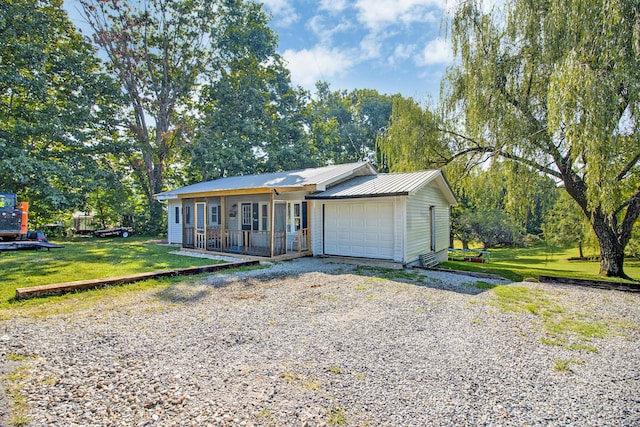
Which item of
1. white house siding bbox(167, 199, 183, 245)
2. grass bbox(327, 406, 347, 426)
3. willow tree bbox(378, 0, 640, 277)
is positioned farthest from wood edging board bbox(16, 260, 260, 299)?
willow tree bbox(378, 0, 640, 277)

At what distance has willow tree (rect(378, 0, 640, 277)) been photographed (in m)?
7.70

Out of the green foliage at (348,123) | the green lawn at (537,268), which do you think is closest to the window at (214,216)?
the green lawn at (537,268)

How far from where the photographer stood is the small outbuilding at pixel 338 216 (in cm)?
1055

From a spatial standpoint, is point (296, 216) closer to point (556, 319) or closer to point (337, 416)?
point (556, 319)

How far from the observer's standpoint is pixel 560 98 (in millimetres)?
8164

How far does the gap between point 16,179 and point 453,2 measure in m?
23.4

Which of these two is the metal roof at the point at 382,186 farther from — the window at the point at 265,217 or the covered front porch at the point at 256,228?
the window at the point at 265,217

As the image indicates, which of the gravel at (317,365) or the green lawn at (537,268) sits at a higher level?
the gravel at (317,365)

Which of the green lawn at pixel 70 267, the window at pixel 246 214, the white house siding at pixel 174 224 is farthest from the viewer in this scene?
the white house siding at pixel 174 224

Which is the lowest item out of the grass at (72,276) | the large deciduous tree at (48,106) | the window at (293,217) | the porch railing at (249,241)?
the grass at (72,276)

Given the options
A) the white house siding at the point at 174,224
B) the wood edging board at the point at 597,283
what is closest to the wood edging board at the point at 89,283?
the white house siding at the point at 174,224

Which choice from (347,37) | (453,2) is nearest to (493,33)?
(453,2)

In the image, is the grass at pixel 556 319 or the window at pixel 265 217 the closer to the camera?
the grass at pixel 556 319

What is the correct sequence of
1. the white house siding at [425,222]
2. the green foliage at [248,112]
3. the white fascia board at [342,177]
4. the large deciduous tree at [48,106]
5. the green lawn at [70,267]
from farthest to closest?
the green foliage at [248,112] → the large deciduous tree at [48,106] → the white fascia board at [342,177] → the white house siding at [425,222] → the green lawn at [70,267]
